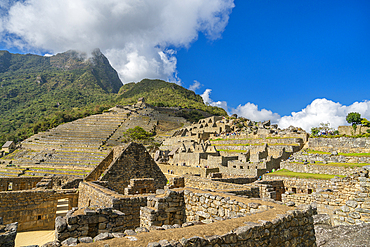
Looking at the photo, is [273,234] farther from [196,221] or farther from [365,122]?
[365,122]

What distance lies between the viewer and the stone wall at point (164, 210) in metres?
4.96

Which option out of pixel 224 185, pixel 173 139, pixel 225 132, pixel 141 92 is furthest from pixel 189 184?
pixel 141 92

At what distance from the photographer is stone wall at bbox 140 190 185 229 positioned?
4957 mm

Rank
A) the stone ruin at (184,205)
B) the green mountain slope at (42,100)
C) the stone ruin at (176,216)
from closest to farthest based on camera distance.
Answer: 1. the stone ruin at (176,216)
2. the stone ruin at (184,205)
3. the green mountain slope at (42,100)

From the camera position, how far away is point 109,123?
79.2 meters

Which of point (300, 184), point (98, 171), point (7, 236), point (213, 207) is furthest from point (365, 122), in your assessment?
point (7, 236)

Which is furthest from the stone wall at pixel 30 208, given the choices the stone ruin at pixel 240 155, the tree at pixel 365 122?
the tree at pixel 365 122

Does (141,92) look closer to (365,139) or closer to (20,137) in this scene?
(20,137)

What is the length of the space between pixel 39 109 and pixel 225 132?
124283 millimetres

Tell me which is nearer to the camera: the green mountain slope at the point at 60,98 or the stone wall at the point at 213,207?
the stone wall at the point at 213,207

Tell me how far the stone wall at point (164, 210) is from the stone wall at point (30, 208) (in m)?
8.25

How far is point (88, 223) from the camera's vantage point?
429 cm

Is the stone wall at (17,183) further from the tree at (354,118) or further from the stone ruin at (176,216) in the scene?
the tree at (354,118)

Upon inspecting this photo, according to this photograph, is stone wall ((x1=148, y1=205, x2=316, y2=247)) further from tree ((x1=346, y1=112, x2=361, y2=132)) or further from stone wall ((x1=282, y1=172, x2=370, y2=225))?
tree ((x1=346, y1=112, x2=361, y2=132))
